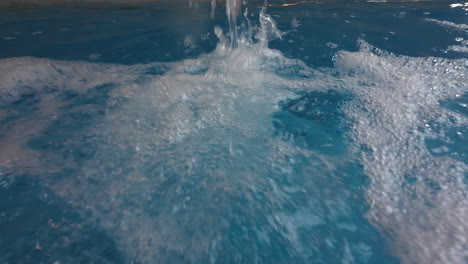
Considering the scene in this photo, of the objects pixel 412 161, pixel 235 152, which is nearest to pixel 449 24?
pixel 412 161

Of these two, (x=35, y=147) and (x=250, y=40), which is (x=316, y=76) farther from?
(x=35, y=147)

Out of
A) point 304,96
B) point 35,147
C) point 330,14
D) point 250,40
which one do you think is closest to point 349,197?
point 304,96

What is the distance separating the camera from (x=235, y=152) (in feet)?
5.32

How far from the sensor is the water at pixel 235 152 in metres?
1.12

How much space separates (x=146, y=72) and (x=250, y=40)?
1.54 meters

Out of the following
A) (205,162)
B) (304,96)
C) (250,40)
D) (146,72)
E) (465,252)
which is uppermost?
(250,40)

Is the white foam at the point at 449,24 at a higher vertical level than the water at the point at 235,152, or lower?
higher

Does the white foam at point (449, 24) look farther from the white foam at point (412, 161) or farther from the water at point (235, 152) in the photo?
the white foam at point (412, 161)

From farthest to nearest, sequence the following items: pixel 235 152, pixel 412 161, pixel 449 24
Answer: pixel 449 24
pixel 235 152
pixel 412 161

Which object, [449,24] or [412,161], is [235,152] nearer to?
[412,161]

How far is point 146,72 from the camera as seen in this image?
2.70 meters

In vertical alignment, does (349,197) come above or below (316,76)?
below

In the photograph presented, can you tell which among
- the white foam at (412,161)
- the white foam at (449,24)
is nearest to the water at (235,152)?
the white foam at (412,161)

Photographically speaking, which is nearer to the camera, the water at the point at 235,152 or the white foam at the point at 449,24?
the water at the point at 235,152
